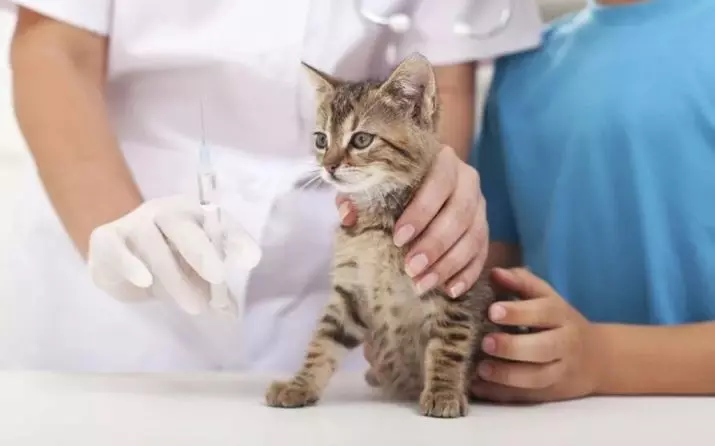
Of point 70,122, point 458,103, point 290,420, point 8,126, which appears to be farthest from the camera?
point 8,126

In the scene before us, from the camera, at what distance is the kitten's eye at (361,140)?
23.0 inches

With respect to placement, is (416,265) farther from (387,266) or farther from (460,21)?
(460,21)

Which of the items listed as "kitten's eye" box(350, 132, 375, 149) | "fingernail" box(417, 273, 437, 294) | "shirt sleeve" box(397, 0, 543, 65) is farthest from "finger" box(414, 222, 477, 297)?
"shirt sleeve" box(397, 0, 543, 65)

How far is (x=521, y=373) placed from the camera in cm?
60

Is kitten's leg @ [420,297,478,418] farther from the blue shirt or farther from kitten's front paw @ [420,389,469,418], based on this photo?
the blue shirt

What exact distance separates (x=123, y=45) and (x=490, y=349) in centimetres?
49

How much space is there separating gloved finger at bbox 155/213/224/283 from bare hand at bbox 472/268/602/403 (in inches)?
8.3

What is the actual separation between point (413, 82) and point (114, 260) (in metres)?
0.27

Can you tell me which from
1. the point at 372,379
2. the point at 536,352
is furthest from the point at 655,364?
the point at 372,379

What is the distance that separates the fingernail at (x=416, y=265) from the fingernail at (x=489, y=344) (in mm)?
80

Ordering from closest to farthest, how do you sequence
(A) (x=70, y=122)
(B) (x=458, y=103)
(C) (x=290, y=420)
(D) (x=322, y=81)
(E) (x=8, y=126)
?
(C) (x=290, y=420) < (D) (x=322, y=81) < (A) (x=70, y=122) < (B) (x=458, y=103) < (E) (x=8, y=126)

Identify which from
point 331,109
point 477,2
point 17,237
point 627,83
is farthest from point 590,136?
point 17,237

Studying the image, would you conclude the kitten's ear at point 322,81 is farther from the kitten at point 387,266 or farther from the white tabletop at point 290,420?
the white tabletop at point 290,420

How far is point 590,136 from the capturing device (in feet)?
2.63
